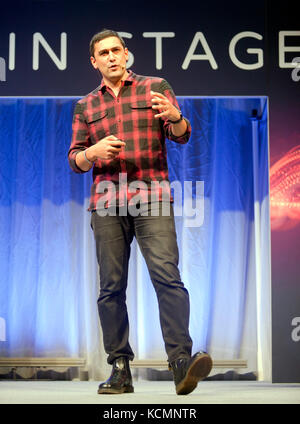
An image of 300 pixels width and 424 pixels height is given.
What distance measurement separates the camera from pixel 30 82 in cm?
307

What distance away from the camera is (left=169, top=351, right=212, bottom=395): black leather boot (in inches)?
76.2

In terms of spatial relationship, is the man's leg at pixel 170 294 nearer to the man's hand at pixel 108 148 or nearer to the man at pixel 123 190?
the man at pixel 123 190

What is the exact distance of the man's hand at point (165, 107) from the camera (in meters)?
2.06

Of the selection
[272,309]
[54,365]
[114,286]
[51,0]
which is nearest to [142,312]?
[54,365]

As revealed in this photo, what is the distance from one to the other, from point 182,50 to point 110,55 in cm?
85

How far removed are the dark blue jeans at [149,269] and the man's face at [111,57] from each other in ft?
1.73

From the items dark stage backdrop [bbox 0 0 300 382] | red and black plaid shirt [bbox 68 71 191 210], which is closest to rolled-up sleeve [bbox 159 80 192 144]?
red and black plaid shirt [bbox 68 71 191 210]

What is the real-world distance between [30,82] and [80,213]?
0.88 metres

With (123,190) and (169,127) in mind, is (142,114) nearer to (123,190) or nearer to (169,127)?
(169,127)

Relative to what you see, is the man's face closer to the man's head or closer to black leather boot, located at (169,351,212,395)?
the man's head

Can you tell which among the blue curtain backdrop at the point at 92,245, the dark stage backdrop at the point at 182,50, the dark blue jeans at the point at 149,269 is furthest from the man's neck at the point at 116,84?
the blue curtain backdrop at the point at 92,245

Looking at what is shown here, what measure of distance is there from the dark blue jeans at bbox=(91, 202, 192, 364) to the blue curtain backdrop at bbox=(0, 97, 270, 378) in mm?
1260

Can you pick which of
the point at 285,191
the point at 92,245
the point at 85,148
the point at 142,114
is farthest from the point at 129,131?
the point at 92,245

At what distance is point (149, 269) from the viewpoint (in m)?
2.18
